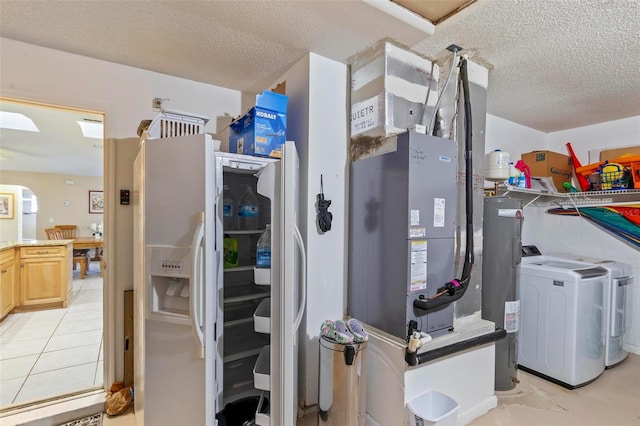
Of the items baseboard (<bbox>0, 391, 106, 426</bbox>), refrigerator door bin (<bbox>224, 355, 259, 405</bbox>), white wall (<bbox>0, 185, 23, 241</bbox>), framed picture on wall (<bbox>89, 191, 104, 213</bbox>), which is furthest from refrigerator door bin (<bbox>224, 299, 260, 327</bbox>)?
framed picture on wall (<bbox>89, 191, 104, 213</bbox>)

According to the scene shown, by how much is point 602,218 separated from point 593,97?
1332 mm

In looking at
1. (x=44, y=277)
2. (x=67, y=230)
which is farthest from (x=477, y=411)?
(x=67, y=230)

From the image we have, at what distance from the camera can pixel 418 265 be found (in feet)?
5.71

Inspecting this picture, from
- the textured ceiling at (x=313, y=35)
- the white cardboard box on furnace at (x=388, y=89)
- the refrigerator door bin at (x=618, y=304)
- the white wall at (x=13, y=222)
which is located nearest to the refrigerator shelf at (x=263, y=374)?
the white cardboard box on furnace at (x=388, y=89)

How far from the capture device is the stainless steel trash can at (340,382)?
1703 millimetres

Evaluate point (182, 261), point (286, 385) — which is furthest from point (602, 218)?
point (182, 261)

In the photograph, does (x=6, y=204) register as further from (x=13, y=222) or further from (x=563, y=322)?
(x=563, y=322)

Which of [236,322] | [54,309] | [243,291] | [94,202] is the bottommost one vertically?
[54,309]

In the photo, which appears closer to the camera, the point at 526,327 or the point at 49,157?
the point at 526,327

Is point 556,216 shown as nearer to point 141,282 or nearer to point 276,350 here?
point 276,350

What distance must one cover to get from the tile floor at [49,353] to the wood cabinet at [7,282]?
0.53 feet

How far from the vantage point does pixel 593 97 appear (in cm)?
273

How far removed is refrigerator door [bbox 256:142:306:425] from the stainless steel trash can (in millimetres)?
269

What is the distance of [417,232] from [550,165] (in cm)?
262
